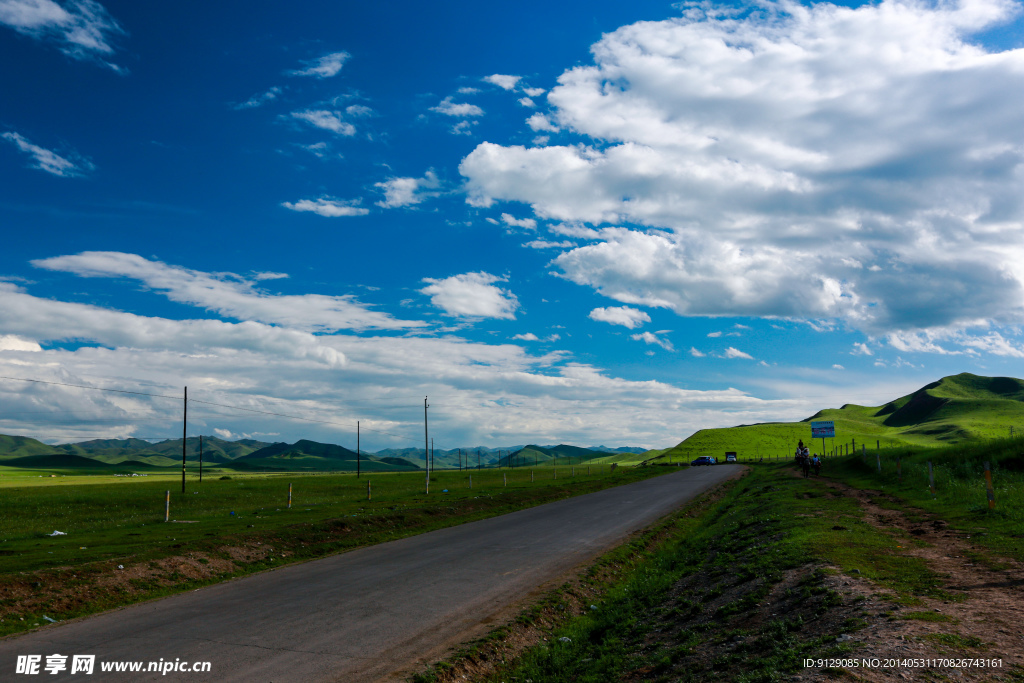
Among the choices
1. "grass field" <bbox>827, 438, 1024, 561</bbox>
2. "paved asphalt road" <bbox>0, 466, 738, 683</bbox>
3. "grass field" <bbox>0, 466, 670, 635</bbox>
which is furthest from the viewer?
"grass field" <bbox>827, 438, 1024, 561</bbox>

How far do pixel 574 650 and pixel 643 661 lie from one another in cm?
187

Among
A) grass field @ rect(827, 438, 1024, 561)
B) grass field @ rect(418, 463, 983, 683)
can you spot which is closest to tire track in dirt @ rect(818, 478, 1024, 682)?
grass field @ rect(418, 463, 983, 683)

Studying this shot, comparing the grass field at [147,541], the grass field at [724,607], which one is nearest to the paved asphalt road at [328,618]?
the grass field at [147,541]

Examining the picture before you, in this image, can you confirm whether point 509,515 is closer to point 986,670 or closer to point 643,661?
point 643,661

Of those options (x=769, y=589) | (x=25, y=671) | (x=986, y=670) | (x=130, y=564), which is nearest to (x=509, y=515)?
(x=130, y=564)

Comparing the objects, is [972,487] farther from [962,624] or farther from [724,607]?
[962,624]

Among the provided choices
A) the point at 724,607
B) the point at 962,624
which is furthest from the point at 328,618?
the point at 962,624

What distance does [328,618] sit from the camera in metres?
11.9

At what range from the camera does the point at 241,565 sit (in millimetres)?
18234

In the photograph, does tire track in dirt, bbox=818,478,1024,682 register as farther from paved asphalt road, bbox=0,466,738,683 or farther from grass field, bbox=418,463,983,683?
paved asphalt road, bbox=0,466,738,683

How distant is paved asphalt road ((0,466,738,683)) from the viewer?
30.5ft

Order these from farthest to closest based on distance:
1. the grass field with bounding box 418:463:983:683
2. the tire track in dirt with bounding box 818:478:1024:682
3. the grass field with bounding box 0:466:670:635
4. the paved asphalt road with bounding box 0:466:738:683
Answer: the grass field with bounding box 0:466:670:635 < the paved asphalt road with bounding box 0:466:738:683 < the grass field with bounding box 418:463:983:683 < the tire track in dirt with bounding box 818:478:1024:682

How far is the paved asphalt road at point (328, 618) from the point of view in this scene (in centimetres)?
930

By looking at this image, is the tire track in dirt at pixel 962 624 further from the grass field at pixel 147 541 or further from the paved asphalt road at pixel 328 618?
the grass field at pixel 147 541
